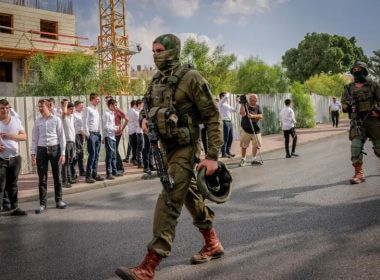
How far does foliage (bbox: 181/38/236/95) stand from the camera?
3525 cm

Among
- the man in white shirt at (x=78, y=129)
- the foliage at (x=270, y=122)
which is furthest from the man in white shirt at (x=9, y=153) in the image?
the foliage at (x=270, y=122)

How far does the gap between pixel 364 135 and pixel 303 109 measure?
19571mm

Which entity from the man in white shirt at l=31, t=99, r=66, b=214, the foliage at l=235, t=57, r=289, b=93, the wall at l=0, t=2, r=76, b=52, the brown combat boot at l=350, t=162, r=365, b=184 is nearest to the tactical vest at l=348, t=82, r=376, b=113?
the brown combat boot at l=350, t=162, r=365, b=184

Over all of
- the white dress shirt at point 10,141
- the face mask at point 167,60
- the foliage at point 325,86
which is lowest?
the white dress shirt at point 10,141

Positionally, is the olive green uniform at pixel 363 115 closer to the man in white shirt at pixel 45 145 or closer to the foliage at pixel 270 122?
the man in white shirt at pixel 45 145

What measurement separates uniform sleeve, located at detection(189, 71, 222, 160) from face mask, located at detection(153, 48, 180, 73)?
0.74 ft

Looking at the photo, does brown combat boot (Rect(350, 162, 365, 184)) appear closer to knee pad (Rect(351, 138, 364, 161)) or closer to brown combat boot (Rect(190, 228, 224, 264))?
knee pad (Rect(351, 138, 364, 161))

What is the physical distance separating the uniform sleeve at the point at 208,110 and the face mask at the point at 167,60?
0.74 feet

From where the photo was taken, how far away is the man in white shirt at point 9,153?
22.0ft

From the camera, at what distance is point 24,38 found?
1165 inches

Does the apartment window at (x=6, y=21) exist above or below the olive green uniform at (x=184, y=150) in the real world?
above

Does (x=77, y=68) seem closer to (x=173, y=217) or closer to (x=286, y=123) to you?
(x=286, y=123)

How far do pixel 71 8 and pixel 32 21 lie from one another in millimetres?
3735

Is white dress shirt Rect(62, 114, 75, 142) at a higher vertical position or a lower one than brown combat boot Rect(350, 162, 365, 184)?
higher
